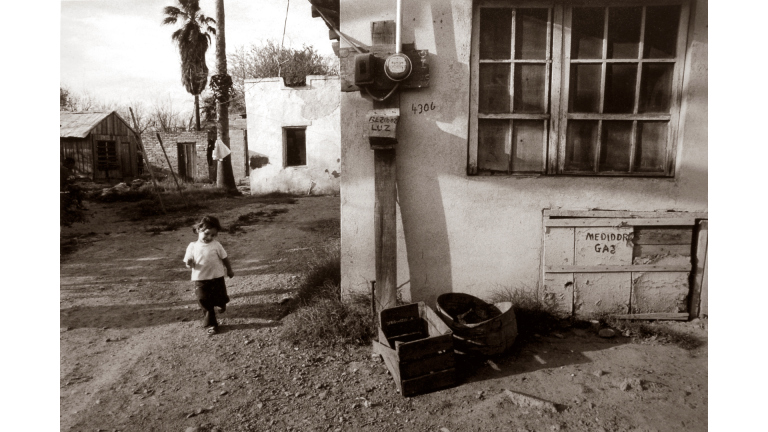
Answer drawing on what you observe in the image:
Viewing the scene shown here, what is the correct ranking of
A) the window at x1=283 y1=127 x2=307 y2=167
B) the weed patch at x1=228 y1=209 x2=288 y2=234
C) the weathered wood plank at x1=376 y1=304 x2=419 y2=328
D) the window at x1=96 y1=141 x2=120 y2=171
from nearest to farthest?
the weathered wood plank at x1=376 y1=304 x2=419 y2=328 → the weed patch at x1=228 y1=209 x2=288 y2=234 → the window at x1=283 y1=127 x2=307 y2=167 → the window at x1=96 y1=141 x2=120 y2=171

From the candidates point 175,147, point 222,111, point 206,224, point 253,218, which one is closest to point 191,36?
point 175,147

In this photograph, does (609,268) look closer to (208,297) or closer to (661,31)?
(661,31)

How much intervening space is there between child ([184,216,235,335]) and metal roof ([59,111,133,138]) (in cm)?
2053

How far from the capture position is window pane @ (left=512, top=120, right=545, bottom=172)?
434cm

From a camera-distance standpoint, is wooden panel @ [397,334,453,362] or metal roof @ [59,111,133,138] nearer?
wooden panel @ [397,334,453,362]

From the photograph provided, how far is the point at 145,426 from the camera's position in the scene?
3.03 metres

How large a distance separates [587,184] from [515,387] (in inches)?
77.4

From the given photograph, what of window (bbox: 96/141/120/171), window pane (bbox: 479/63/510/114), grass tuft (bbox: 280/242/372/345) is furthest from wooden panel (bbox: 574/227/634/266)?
window (bbox: 96/141/120/171)

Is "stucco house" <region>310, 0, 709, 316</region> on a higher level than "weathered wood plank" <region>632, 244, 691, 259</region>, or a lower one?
higher

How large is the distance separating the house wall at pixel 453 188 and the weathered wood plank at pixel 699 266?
23 cm

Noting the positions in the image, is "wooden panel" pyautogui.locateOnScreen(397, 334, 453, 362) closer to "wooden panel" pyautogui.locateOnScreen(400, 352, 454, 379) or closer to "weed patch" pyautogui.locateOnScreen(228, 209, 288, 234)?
"wooden panel" pyautogui.locateOnScreen(400, 352, 454, 379)

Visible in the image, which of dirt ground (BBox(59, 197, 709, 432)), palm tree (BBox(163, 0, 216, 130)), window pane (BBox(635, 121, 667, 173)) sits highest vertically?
palm tree (BBox(163, 0, 216, 130))

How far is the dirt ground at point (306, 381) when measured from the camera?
304cm

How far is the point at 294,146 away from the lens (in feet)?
51.7
